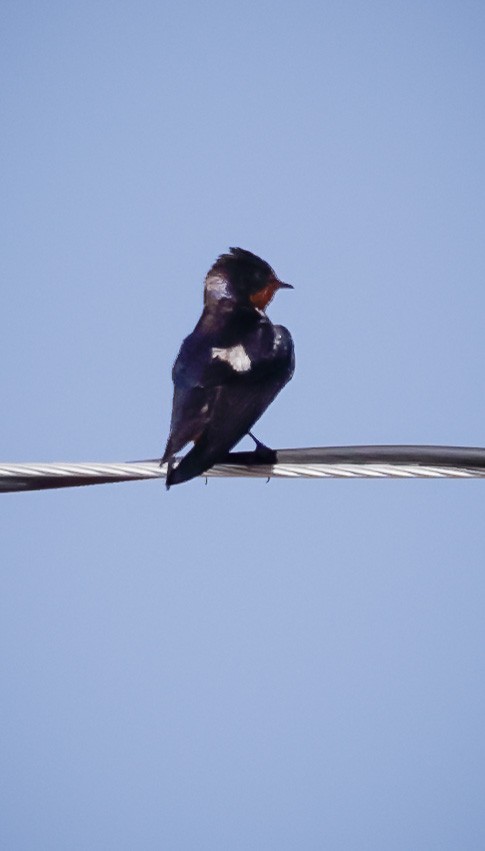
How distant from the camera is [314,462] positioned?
7.46 ft

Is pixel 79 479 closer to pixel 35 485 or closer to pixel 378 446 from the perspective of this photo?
pixel 35 485

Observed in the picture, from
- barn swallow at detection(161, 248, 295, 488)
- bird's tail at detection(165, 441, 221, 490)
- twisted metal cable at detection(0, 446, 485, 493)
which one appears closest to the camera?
twisted metal cable at detection(0, 446, 485, 493)

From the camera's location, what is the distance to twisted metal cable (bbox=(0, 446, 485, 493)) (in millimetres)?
→ 2217

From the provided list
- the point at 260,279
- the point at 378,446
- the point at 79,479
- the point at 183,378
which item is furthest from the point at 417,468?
the point at 260,279

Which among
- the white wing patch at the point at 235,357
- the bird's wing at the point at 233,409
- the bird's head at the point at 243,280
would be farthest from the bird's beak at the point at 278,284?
the white wing patch at the point at 235,357

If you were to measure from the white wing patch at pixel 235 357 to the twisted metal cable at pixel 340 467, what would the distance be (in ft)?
4.29

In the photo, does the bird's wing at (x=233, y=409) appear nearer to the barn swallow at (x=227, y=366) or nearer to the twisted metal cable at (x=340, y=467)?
the barn swallow at (x=227, y=366)

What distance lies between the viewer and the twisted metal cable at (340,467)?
2.22 meters

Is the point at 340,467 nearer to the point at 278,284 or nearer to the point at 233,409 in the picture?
the point at 233,409

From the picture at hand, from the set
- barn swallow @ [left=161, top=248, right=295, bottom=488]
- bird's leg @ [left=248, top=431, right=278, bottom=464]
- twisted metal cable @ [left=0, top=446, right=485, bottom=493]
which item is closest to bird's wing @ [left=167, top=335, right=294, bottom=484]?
barn swallow @ [left=161, top=248, right=295, bottom=488]

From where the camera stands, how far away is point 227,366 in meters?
3.54

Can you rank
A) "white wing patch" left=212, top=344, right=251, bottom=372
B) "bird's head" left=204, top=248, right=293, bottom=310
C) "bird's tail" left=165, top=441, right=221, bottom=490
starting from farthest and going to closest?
1. "bird's head" left=204, top=248, right=293, bottom=310
2. "white wing patch" left=212, top=344, right=251, bottom=372
3. "bird's tail" left=165, top=441, right=221, bottom=490

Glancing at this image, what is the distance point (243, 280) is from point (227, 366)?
91cm

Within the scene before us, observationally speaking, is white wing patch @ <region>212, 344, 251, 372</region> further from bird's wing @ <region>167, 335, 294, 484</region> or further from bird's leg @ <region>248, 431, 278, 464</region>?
bird's leg @ <region>248, 431, 278, 464</region>
